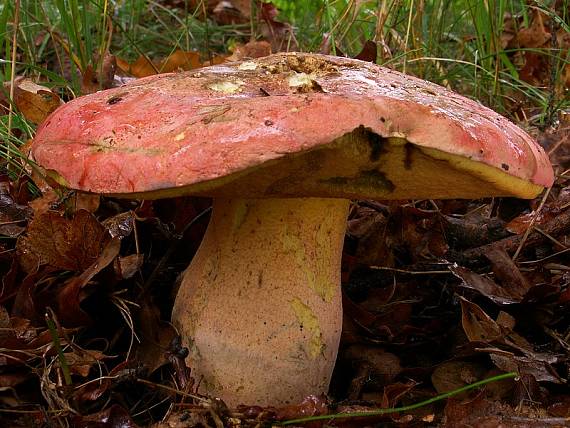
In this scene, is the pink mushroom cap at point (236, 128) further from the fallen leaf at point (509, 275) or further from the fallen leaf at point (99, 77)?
the fallen leaf at point (99, 77)

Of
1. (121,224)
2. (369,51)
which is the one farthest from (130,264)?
(369,51)

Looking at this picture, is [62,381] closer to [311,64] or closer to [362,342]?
[362,342]

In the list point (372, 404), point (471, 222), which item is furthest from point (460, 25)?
point (372, 404)

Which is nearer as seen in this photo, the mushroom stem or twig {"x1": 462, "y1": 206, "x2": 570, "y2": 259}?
the mushroom stem

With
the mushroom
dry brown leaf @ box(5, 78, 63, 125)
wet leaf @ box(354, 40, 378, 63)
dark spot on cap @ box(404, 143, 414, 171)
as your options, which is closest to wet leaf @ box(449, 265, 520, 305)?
the mushroom

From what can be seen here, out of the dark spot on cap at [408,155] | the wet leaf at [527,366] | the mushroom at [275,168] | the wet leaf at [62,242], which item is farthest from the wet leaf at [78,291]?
the wet leaf at [527,366]

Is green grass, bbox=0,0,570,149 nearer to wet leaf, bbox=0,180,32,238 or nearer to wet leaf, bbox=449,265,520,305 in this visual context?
wet leaf, bbox=0,180,32,238

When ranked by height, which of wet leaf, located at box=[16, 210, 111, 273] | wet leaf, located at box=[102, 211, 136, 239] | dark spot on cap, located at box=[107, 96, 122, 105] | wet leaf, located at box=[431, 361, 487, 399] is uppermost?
dark spot on cap, located at box=[107, 96, 122, 105]

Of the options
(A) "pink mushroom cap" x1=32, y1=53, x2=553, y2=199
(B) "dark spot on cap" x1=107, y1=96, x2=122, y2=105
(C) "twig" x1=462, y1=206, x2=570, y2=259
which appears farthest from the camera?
(C) "twig" x1=462, y1=206, x2=570, y2=259
